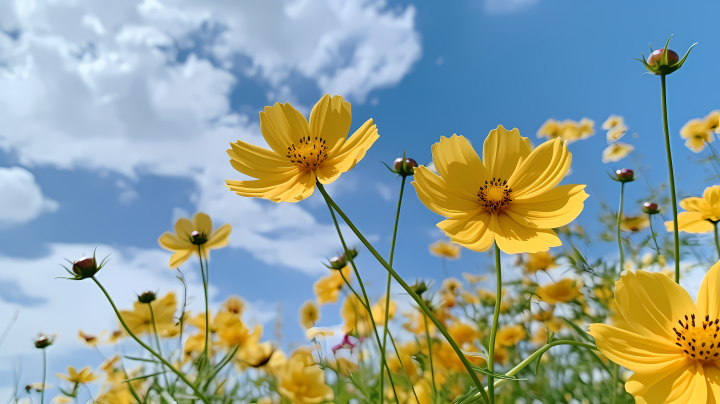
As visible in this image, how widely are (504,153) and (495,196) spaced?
0.23 ft

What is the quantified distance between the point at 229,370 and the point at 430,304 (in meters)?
0.66

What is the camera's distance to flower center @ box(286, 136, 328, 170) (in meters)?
0.71

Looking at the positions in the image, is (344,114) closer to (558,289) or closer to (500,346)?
(558,289)

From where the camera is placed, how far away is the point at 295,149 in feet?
2.39

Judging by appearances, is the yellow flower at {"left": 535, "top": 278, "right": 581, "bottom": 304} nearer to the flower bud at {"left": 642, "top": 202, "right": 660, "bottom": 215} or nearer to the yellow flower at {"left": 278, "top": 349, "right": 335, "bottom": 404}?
the flower bud at {"left": 642, "top": 202, "right": 660, "bottom": 215}

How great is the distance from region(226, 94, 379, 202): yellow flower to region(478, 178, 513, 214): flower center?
7.2 inches

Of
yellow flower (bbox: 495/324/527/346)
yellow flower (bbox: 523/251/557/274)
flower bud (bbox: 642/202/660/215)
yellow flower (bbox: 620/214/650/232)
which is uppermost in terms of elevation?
yellow flower (bbox: 620/214/650/232)

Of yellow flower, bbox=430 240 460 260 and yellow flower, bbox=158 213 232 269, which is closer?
yellow flower, bbox=158 213 232 269

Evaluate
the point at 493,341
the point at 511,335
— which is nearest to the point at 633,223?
the point at 511,335

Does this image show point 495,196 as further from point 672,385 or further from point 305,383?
point 305,383

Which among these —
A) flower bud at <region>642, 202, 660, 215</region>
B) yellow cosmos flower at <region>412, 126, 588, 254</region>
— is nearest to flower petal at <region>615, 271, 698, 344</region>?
yellow cosmos flower at <region>412, 126, 588, 254</region>

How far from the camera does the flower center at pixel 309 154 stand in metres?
0.71

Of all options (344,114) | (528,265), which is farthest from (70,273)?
(528,265)

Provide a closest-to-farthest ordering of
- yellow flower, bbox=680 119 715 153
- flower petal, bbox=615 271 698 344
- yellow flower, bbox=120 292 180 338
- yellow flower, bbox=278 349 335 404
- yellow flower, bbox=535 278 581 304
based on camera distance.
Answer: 1. flower petal, bbox=615 271 698 344
2. yellow flower, bbox=278 349 335 404
3. yellow flower, bbox=535 278 581 304
4. yellow flower, bbox=120 292 180 338
5. yellow flower, bbox=680 119 715 153
